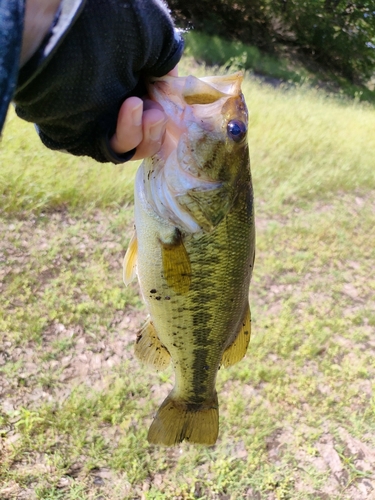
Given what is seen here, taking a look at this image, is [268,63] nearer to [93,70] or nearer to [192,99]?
[192,99]

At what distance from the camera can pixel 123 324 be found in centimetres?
345

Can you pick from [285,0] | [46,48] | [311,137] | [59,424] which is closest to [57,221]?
[59,424]

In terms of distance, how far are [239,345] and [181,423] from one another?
510 mm

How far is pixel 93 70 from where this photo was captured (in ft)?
3.53

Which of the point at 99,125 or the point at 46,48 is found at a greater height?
the point at 46,48

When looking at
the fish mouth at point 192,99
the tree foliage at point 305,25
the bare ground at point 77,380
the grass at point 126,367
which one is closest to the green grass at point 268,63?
the tree foliage at point 305,25

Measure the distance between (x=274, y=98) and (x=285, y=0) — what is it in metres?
16.5

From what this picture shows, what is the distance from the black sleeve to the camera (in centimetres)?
101

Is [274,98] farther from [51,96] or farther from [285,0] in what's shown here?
[285,0]

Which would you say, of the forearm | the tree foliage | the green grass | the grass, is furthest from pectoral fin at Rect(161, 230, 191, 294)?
the tree foliage

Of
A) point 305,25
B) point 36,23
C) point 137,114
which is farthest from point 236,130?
point 305,25

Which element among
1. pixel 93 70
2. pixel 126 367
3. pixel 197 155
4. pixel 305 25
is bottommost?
pixel 126 367

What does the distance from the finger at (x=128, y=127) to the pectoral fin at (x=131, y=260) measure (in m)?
0.65

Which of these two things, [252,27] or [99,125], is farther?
[252,27]
